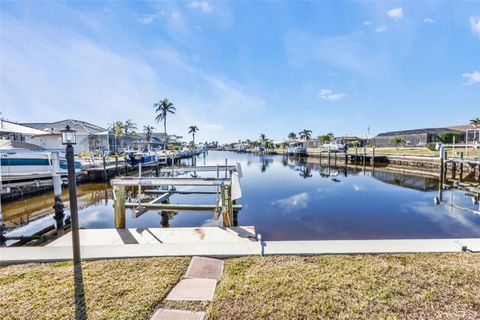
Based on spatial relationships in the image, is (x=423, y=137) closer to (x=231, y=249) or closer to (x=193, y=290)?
(x=231, y=249)

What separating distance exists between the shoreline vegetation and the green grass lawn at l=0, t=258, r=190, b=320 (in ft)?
0.04

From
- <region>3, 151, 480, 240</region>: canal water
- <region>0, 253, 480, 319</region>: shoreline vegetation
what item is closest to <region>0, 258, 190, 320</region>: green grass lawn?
<region>0, 253, 480, 319</region>: shoreline vegetation

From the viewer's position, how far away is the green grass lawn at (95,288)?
109 inches

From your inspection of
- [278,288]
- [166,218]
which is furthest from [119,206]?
[278,288]

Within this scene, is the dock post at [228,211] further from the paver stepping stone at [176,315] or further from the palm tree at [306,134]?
the palm tree at [306,134]

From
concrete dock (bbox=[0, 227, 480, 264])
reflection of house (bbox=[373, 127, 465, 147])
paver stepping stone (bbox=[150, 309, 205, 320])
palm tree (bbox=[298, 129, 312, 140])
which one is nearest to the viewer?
paver stepping stone (bbox=[150, 309, 205, 320])

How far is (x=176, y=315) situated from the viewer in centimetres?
271

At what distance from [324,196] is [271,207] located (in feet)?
14.6

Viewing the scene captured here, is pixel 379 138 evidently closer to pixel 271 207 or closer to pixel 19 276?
pixel 271 207

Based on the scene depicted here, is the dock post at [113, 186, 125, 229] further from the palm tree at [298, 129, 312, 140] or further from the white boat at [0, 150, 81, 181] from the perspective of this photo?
the palm tree at [298, 129, 312, 140]

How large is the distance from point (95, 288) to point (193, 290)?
129cm

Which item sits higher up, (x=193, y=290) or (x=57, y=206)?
(x=193, y=290)

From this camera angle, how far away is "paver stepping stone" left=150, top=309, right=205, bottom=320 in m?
2.67

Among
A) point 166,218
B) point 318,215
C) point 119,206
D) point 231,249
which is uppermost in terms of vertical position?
point 119,206
